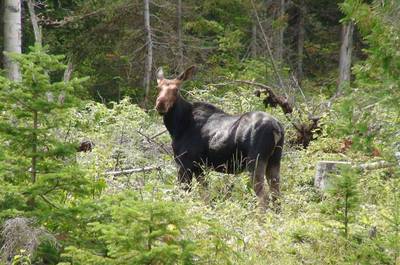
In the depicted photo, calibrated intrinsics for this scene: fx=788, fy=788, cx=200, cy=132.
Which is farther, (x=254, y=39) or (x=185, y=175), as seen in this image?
(x=254, y=39)

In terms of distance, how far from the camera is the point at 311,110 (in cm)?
1606

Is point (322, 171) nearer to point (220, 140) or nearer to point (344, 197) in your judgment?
point (220, 140)

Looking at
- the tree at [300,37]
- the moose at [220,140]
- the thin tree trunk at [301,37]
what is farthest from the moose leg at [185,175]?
the thin tree trunk at [301,37]

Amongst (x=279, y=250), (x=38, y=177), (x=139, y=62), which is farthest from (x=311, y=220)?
(x=139, y=62)

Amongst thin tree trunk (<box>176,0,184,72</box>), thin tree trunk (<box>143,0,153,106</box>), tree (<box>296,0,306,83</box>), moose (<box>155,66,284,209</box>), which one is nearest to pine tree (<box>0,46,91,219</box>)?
moose (<box>155,66,284,209</box>)

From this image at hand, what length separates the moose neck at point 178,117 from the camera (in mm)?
12219

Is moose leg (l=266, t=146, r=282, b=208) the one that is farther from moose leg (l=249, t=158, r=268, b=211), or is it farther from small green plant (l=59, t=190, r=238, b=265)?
small green plant (l=59, t=190, r=238, b=265)

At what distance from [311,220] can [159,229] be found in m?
3.14

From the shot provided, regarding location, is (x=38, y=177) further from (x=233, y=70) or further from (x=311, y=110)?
(x=233, y=70)

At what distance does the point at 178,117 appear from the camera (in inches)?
485

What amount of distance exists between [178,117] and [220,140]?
1061 millimetres

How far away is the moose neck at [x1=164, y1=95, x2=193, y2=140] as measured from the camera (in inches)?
481

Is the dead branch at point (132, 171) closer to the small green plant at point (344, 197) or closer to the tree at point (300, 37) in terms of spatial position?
the small green plant at point (344, 197)

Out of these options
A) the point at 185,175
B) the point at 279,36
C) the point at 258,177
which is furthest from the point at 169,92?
the point at 279,36
